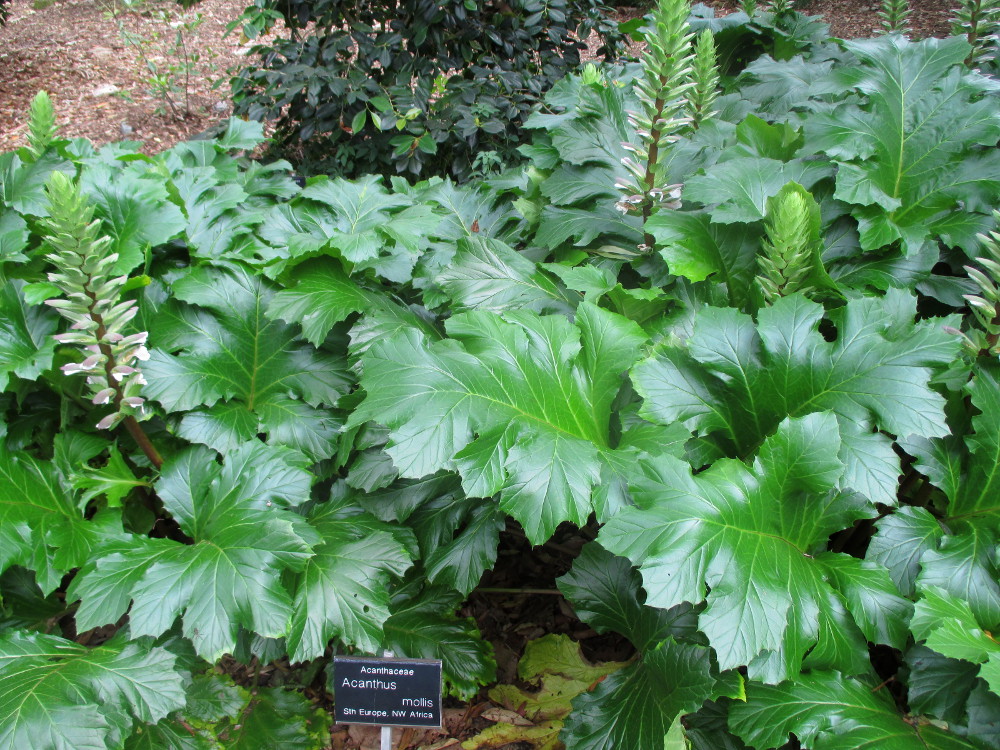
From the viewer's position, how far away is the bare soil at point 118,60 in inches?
255

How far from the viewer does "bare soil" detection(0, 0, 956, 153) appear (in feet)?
21.2

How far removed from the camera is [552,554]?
9.61ft

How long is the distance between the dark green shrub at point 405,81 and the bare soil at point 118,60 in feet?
5.09

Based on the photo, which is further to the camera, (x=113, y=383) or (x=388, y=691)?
(x=113, y=383)

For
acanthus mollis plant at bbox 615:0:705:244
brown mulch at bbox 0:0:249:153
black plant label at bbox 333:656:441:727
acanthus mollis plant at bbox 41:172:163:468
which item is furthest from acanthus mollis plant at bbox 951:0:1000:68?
brown mulch at bbox 0:0:249:153

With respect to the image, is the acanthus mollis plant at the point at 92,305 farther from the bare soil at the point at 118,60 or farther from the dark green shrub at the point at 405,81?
the bare soil at the point at 118,60

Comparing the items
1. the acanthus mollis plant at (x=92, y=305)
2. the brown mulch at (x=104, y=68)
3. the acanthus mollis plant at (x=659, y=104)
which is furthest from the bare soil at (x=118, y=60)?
the acanthus mollis plant at (x=659, y=104)

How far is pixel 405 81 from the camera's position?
15.5 ft

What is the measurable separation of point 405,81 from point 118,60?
4716 millimetres

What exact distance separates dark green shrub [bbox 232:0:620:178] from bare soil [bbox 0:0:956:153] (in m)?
1.55

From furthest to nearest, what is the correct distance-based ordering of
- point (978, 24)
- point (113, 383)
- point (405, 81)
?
point (405, 81), point (978, 24), point (113, 383)

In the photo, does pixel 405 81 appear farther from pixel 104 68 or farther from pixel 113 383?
pixel 104 68

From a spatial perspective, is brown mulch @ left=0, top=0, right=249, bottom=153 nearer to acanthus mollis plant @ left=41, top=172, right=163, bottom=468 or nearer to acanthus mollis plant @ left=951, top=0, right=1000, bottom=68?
acanthus mollis plant @ left=41, top=172, right=163, bottom=468

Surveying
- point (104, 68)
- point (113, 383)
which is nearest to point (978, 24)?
point (113, 383)
